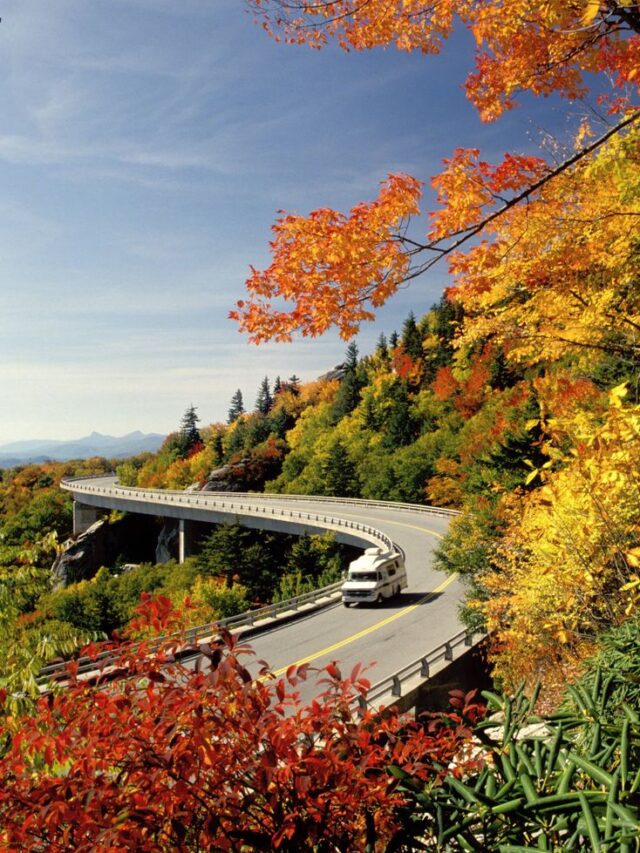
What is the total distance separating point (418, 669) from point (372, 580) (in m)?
8.70

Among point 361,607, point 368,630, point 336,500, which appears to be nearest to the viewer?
point 368,630

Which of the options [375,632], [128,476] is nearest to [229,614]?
[375,632]

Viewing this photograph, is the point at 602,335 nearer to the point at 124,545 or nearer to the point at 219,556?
the point at 219,556

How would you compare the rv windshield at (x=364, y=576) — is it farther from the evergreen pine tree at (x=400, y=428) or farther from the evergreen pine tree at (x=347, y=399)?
the evergreen pine tree at (x=347, y=399)

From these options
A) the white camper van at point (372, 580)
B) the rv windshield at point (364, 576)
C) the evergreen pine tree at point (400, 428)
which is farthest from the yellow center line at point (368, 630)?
the evergreen pine tree at point (400, 428)

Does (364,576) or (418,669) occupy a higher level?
(364,576)

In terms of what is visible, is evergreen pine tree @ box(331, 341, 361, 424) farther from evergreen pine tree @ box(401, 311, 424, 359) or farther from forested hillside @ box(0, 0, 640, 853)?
forested hillside @ box(0, 0, 640, 853)

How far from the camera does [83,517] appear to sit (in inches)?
3083

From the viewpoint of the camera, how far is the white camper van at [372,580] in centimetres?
2298

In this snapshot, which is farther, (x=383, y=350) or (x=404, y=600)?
(x=383, y=350)

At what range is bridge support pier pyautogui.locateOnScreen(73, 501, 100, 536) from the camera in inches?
3068

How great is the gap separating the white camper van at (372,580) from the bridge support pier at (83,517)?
2534 inches

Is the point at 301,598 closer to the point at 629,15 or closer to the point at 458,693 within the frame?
the point at 458,693

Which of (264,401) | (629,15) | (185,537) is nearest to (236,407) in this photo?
(264,401)
